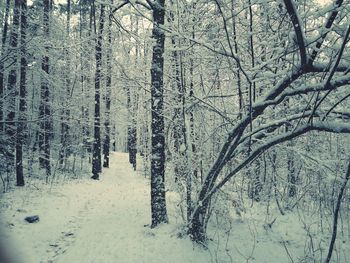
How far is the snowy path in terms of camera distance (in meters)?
6.49

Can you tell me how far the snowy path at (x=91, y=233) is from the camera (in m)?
6.49

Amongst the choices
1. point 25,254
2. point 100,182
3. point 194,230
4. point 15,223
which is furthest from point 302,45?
point 100,182

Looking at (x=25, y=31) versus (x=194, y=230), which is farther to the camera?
(x=25, y=31)

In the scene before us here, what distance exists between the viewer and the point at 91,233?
775 centimetres

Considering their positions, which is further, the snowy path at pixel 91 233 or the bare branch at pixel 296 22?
the snowy path at pixel 91 233

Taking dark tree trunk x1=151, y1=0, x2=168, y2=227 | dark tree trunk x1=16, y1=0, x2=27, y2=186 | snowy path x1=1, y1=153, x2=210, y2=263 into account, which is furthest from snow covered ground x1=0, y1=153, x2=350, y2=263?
dark tree trunk x1=16, y1=0, x2=27, y2=186

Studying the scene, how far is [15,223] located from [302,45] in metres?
8.09

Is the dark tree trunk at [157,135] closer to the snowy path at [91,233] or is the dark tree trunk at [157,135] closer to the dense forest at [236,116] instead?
the dense forest at [236,116]

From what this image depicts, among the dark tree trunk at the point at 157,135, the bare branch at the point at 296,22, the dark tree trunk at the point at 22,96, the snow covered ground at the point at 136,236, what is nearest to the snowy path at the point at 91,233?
the snow covered ground at the point at 136,236

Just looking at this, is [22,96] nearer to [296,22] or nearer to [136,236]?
[136,236]

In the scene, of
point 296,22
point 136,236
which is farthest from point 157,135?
point 296,22

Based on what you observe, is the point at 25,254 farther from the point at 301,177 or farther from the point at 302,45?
the point at 301,177

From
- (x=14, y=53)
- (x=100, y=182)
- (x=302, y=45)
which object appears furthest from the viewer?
(x=100, y=182)

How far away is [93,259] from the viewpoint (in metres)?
6.33
